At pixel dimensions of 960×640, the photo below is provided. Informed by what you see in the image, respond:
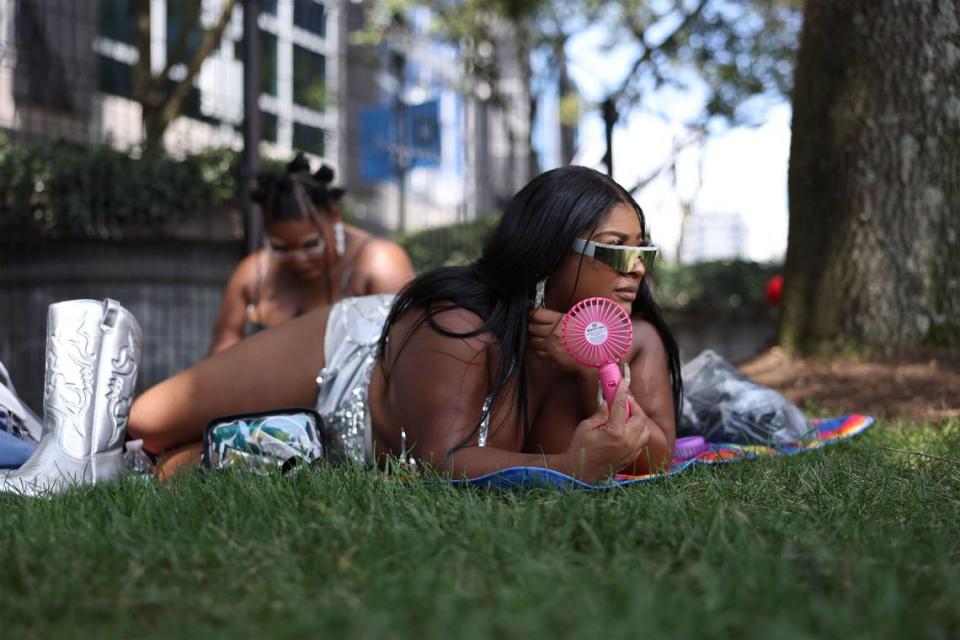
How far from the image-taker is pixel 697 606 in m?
1.56

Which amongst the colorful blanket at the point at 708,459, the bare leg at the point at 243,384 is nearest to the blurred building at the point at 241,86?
the bare leg at the point at 243,384

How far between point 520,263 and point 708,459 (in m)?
0.83

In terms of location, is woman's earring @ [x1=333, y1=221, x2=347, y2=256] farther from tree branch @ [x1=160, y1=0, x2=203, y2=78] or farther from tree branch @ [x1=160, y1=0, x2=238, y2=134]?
tree branch @ [x1=160, y1=0, x2=203, y2=78]

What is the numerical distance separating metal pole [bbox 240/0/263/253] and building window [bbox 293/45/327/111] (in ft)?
18.2

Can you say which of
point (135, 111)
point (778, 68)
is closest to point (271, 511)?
point (135, 111)

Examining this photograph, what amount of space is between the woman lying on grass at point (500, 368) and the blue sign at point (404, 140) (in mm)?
3981

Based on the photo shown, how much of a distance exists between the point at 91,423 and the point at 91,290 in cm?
354

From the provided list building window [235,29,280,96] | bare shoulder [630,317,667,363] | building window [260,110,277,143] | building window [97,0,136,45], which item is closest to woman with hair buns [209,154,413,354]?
bare shoulder [630,317,667,363]

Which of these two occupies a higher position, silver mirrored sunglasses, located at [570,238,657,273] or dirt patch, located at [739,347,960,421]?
silver mirrored sunglasses, located at [570,238,657,273]

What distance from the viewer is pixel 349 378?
3172 mm

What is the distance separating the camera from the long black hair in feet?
9.41

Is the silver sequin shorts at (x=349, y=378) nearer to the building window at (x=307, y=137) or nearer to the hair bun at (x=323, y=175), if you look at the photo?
the hair bun at (x=323, y=175)

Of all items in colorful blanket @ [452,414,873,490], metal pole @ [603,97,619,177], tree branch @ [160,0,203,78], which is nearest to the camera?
colorful blanket @ [452,414,873,490]

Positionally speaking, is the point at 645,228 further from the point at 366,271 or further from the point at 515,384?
the point at 366,271
